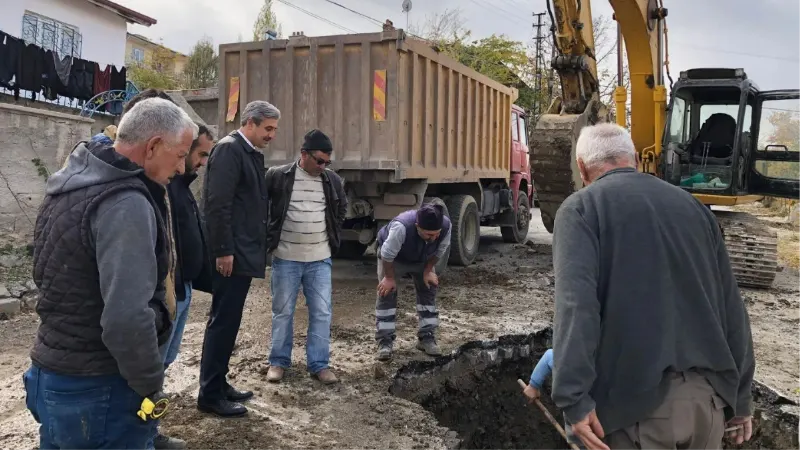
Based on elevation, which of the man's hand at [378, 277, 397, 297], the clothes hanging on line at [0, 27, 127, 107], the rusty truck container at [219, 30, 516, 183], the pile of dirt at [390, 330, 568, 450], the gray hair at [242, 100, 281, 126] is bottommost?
the pile of dirt at [390, 330, 568, 450]

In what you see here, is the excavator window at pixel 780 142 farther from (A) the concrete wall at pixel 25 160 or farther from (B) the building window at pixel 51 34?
(B) the building window at pixel 51 34

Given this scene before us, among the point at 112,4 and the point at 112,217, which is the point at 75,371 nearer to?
the point at 112,217

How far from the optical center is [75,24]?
574 inches

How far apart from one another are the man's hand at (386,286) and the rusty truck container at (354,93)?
78.7 inches

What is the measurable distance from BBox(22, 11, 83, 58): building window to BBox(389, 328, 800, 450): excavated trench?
1237 cm

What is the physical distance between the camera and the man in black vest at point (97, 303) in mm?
1716

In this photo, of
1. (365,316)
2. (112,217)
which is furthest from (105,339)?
(365,316)

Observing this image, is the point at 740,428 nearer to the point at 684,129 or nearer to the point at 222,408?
the point at 222,408

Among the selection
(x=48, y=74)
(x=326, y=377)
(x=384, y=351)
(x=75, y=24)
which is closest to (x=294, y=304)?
(x=326, y=377)

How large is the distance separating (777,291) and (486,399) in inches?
217

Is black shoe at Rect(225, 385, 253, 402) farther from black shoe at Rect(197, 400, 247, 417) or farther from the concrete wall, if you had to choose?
the concrete wall

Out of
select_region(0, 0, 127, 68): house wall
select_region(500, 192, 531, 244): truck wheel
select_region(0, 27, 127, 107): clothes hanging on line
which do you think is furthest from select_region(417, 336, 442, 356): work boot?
select_region(0, 0, 127, 68): house wall

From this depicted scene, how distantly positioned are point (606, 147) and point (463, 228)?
21.4ft

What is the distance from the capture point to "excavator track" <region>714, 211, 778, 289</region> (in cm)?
778
